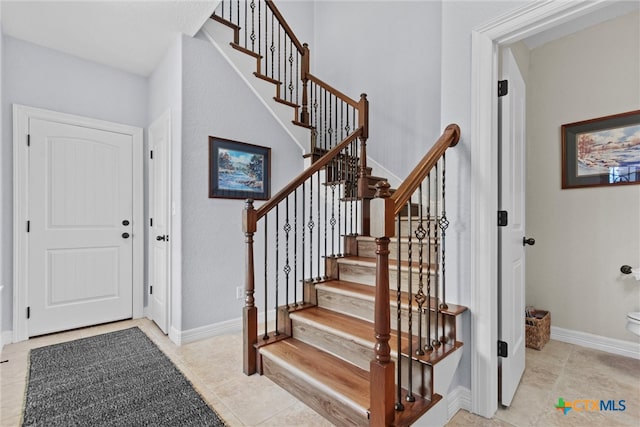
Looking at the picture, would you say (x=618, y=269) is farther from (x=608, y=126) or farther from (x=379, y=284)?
(x=379, y=284)

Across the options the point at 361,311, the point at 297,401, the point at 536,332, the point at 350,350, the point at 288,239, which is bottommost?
the point at 297,401

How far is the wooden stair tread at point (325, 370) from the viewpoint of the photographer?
1.58m

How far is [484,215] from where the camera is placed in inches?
67.6

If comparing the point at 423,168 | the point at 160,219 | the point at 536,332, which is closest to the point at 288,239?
the point at 160,219

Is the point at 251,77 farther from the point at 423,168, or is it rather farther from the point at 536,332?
the point at 536,332

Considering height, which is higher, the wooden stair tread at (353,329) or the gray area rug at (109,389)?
the wooden stair tread at (353,329)

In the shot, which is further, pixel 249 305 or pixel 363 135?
pixel 363 135

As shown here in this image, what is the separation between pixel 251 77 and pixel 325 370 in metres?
2.66

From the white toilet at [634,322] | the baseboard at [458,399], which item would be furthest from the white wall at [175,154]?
the white toilet at [634,322]

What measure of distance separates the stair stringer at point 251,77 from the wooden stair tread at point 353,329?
1.96 metres

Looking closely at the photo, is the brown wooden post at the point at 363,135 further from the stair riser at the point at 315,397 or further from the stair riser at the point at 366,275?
the stair riser at the point at 315,397

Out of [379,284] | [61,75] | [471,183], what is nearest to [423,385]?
[379,284]

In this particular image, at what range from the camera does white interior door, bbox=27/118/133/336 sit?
286 centimetres

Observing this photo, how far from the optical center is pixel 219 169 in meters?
2.95
